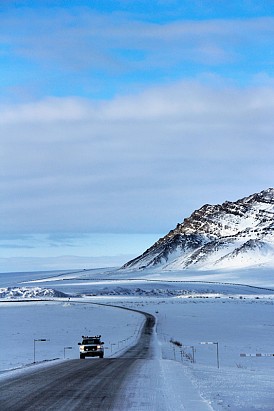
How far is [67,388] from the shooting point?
19.2 metres

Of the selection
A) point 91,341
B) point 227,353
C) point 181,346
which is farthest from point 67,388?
point 181,346

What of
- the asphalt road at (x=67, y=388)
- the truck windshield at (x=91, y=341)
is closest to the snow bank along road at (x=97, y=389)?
the asphalt road at (x=67, y=388)

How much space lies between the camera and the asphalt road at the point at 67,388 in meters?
15.8

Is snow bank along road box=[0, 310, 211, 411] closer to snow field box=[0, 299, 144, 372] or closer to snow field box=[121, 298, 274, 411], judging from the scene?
snow field box=[121, 298, 274, 411]

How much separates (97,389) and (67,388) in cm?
85

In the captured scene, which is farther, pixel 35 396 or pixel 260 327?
pixel 260 327

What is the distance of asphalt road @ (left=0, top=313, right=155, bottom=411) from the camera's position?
51.9 feet

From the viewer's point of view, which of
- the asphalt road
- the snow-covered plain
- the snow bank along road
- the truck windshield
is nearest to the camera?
the snow bank along road

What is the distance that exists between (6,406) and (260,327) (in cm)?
4604

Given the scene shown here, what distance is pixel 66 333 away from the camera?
185ft

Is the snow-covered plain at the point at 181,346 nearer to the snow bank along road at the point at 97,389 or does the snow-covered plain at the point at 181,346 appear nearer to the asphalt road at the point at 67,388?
the snow bank along road at the point at 97,389

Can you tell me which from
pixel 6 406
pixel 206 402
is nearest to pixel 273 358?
pixel 206 402

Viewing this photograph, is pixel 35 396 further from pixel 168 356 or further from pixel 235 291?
pixel 235 291

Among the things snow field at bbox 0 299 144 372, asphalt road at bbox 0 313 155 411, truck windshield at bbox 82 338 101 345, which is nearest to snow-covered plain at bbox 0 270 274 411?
snow field at bbox 0 299 144 372
